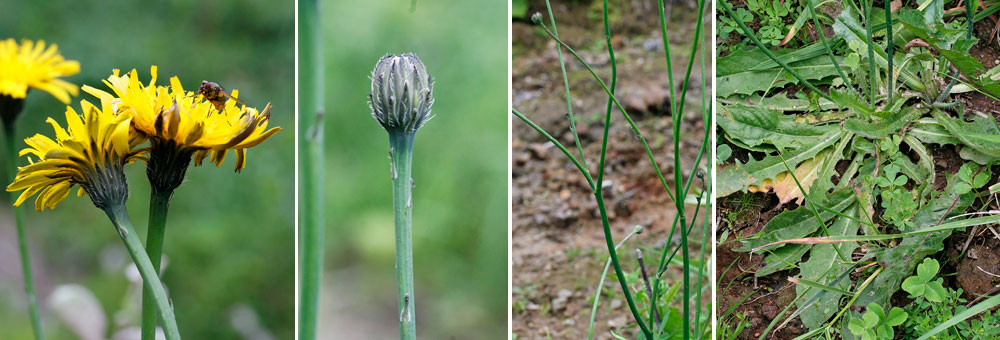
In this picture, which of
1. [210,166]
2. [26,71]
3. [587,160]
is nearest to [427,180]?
[587,160]

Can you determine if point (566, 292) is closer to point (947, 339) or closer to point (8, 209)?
point (947, 339)

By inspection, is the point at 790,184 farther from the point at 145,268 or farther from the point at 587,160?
the point at 145,268

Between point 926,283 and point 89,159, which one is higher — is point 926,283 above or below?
below

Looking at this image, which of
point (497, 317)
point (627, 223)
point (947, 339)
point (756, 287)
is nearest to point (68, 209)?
point (497, 317)

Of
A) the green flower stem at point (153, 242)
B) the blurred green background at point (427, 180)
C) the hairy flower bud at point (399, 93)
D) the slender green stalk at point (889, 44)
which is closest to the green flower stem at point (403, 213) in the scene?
the hairy flower bud at point (399, 93)

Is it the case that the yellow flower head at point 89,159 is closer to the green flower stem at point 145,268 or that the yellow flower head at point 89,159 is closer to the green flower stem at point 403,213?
the green flower stem at point 145,268

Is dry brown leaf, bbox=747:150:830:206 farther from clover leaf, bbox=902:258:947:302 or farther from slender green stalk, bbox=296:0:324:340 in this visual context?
slender green stalk, bbox=296:0:324:340

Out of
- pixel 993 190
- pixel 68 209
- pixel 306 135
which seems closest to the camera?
pixel 306 135

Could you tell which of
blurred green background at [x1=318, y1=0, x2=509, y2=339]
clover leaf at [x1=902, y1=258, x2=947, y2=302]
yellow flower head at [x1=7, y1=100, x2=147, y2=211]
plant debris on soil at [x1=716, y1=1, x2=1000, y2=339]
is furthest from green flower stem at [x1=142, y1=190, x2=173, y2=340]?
clover leaf at [x1=902, y1=258, x2=947, y2=302]
